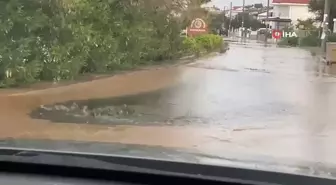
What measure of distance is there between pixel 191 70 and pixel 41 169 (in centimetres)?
2260

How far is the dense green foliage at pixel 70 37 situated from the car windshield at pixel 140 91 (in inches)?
1.3

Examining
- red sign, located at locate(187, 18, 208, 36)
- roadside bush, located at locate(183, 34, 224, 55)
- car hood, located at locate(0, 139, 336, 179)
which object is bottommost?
roadside bush, located at locate(183, 34, 224, 55)

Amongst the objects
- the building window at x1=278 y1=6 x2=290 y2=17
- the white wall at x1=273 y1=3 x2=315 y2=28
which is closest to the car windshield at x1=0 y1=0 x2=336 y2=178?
the white wall at x1=273 y1=3 x2=315 y2=28

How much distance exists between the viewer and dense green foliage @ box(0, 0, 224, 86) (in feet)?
50.9

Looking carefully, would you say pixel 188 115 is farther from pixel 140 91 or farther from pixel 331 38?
pixel 331 38

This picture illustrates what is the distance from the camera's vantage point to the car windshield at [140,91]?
396 inches

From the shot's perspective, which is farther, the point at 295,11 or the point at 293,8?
the point at 293,8

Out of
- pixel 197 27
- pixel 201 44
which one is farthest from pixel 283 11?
pixel 197 27

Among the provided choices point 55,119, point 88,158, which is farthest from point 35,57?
point 88,158

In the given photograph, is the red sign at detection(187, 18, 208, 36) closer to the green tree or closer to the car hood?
the green tree

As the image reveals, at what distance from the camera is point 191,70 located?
82.2 feet

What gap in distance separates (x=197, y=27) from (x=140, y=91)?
19.0 metres

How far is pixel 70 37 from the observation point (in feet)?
57.9

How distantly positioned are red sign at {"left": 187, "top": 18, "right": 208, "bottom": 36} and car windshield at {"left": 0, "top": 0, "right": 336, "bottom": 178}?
593 centimetres
